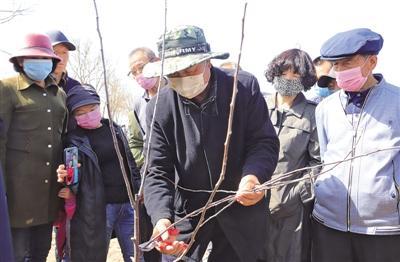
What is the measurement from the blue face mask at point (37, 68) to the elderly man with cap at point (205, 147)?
3.80 feet

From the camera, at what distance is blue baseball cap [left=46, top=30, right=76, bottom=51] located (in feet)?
12.3

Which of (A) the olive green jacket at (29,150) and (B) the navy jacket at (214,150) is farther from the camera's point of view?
(A) the olive green jacket at (29,150)

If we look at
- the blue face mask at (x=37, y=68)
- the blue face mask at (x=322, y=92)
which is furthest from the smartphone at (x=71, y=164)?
the blue face mask at (x=322, y=92)

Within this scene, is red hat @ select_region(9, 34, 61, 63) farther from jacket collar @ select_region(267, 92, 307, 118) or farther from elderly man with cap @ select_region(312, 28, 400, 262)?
elderly man with cap @ select_region(312, 28, 400, 262)

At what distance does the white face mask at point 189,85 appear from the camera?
85.6 inches

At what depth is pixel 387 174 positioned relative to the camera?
237 centimetres

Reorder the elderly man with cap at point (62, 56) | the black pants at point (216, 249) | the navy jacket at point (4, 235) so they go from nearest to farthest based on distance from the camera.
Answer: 1. the navy jacket at point (4, 235)
2. the black pants at point (216, 249)
3. the elderly man with cap at point (62, 56)

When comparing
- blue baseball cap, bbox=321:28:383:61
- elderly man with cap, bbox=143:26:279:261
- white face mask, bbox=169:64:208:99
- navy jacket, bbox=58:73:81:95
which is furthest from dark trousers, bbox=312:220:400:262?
navy jacket, bbox=58:73:81:95

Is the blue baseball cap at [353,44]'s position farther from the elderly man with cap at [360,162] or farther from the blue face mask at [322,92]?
the blue face mask at [322,92]

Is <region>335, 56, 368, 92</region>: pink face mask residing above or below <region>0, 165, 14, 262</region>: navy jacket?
above

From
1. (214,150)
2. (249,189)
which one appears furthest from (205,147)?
(249,189)

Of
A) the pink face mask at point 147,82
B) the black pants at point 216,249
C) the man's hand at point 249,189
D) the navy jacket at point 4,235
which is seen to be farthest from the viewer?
the pink face mask at point 147,82

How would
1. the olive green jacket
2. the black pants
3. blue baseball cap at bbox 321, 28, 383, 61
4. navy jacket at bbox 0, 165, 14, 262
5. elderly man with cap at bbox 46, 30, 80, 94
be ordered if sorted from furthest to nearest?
elderly man with cap at bbox 46, 30, 80, 94 → the olive green jacket → blue baseball cap at bbox 321, 28, 383, 61 → the black pants → navy jacket at bbox 0, 165, 14, 262

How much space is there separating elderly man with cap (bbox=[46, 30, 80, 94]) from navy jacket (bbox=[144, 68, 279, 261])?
1.62 m
